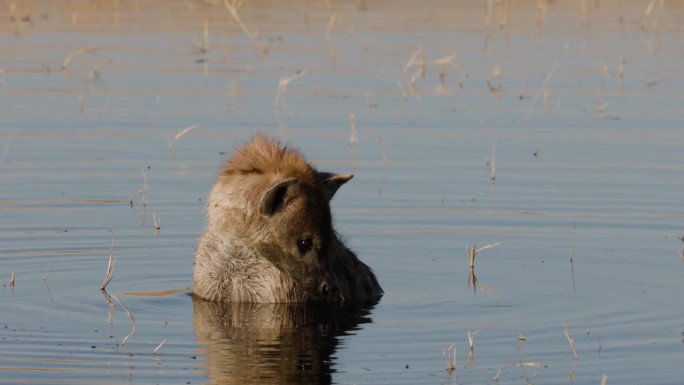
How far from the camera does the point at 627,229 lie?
39.9 ft

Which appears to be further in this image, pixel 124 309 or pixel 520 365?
pixel 124 309

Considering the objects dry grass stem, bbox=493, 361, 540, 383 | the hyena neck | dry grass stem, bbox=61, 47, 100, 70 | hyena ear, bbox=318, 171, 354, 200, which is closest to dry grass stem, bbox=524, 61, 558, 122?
dry grass stem, bbox=61, 47, 100, 70

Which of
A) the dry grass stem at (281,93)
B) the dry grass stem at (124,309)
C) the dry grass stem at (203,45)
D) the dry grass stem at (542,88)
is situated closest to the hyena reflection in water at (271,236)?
the dry grass stem at (124,309)

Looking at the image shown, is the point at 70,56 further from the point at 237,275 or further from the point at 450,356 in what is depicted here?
the point at 450,356

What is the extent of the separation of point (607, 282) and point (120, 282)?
319cm

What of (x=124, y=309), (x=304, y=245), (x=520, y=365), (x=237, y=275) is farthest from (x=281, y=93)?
(x=520, y=365)

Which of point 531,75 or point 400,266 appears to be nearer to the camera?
point 400,266

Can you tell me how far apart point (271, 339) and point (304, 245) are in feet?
2.42

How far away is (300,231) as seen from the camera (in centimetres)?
923

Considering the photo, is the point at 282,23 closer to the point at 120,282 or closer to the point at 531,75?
the point at 531,75

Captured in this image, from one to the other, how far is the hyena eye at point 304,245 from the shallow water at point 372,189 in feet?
1.35

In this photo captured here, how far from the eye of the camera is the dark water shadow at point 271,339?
796 cm

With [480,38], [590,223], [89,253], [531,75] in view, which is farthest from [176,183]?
[480,38]

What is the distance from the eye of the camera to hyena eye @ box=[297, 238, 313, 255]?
9.28m
